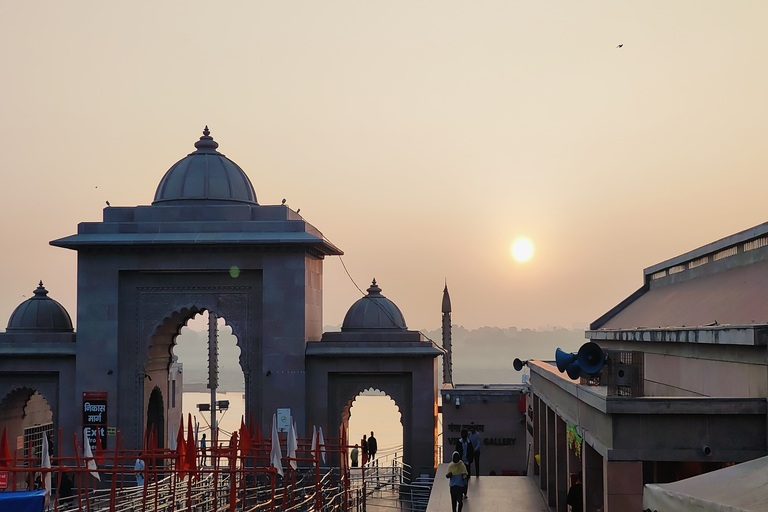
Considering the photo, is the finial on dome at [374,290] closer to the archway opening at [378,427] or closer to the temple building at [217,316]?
the temple building at [217,316]

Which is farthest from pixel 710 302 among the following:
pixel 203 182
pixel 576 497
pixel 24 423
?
pixel 24 423

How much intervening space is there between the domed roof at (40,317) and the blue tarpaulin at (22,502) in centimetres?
1826

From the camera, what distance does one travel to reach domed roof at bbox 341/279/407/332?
3619 centimetres

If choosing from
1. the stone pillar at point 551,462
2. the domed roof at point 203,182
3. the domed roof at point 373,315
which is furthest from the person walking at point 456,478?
the domed roof at point 203,182

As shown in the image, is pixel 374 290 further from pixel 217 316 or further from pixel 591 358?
pixel 591 358

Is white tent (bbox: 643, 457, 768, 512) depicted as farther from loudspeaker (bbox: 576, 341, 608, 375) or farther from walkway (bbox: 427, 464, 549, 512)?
walkway (bbox: 427, 464, 549, 512)

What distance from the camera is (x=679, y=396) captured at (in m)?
16.2

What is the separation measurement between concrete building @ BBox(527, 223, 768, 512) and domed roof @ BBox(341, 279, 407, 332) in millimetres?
13436

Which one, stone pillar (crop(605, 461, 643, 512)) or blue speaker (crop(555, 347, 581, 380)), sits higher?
blue speaker (crop(555, 347, 581, 380))

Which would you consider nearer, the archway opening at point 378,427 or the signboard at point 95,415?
the signboard at point 95,415

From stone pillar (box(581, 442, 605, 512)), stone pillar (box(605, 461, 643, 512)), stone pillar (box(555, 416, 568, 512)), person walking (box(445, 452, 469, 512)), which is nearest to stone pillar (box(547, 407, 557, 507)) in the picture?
stone pillar (box(555, 416, 568, 512))

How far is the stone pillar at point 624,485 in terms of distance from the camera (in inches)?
551

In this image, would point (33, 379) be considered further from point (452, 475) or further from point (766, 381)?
point (766, 381)

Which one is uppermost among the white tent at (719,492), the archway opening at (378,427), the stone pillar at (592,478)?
the white tent at (719,492)
